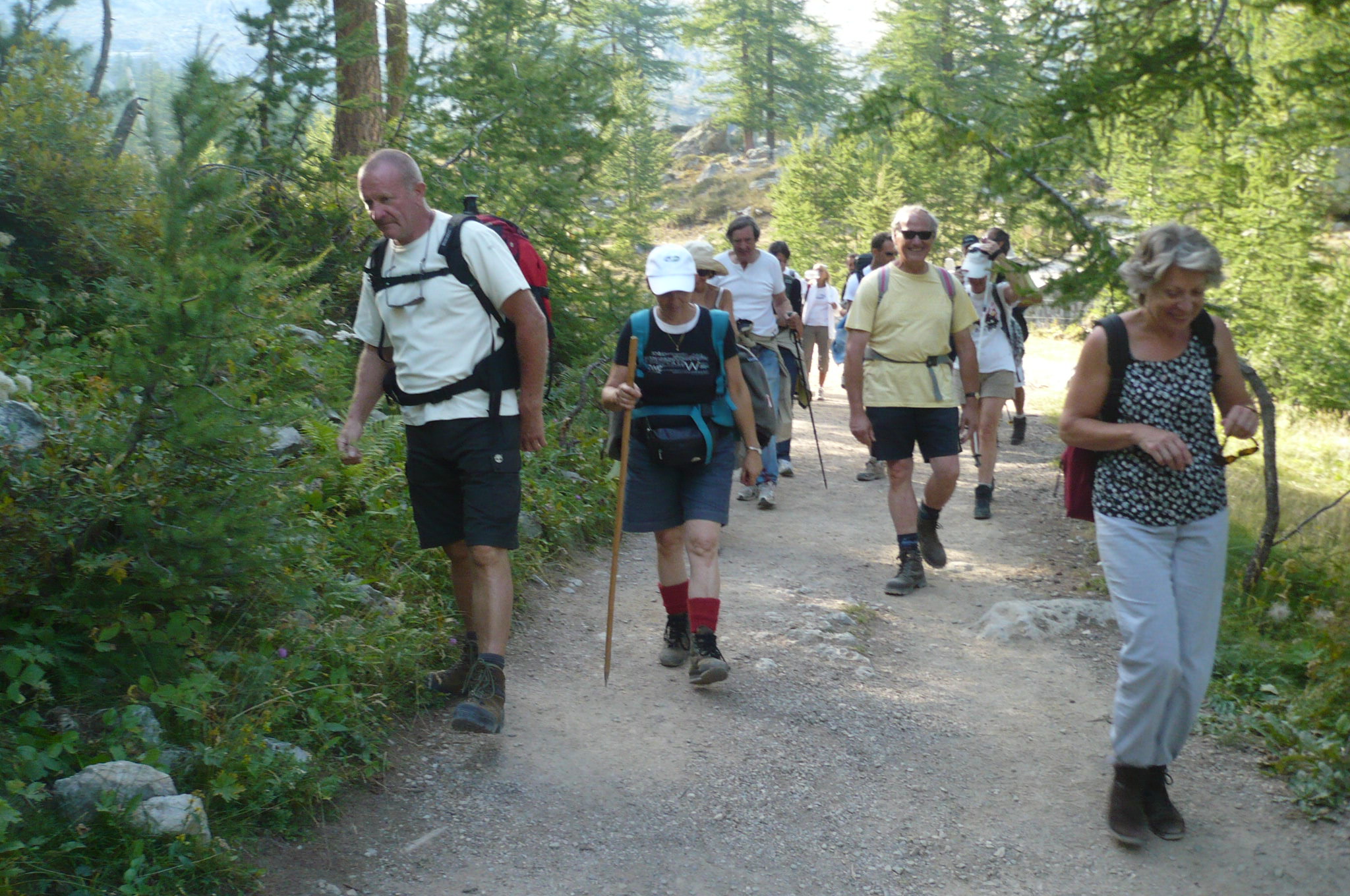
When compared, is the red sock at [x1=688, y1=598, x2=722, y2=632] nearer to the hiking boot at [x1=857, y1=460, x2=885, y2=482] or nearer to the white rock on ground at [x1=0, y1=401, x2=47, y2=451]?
the white rock on ground at [x1=0, y1=401, x2=47, y2=451]

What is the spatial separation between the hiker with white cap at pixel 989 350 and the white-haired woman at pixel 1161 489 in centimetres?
509

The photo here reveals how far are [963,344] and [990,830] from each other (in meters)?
3.54

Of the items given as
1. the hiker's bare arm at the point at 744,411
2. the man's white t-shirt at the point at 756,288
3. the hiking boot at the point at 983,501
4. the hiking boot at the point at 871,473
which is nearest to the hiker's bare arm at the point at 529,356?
the hiker's bare arm at the point at 744,411

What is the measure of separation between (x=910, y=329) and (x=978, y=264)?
2895mm

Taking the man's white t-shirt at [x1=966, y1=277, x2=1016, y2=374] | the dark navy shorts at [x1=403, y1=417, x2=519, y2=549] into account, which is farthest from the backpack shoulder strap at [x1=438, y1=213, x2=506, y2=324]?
the man's white t-shirt at [x1=966, y1=277, x2=1016, y2=374]

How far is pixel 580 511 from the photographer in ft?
25.9

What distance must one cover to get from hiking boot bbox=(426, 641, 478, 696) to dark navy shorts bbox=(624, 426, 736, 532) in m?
0.91

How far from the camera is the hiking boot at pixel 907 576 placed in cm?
712

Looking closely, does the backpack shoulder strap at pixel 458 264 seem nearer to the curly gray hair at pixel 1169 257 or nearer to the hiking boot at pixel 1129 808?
the curly gray hair at pixel 1169 257

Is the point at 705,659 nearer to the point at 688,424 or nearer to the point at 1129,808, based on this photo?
the point at 688,424

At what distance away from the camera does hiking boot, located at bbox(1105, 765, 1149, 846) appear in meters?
3.94

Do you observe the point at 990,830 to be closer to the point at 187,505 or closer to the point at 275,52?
the point at 187,505

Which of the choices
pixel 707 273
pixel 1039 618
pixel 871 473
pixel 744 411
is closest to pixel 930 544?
pixel 1039 618

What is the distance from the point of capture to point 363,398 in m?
4.74
